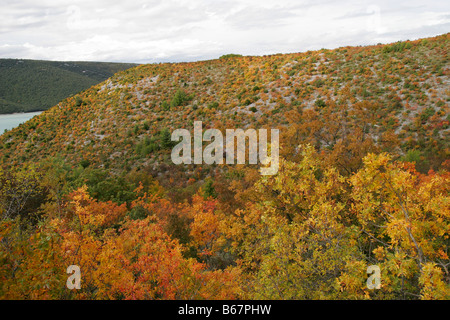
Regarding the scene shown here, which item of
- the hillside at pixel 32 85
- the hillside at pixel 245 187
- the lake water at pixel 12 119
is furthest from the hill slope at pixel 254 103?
the hillside at pixel 32 85

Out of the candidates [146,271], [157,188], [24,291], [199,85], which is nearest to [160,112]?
[199,85]

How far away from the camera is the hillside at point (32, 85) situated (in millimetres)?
95688

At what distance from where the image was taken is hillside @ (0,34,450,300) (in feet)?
25.7

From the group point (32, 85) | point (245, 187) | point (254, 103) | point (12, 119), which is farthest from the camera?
point (32, 85)

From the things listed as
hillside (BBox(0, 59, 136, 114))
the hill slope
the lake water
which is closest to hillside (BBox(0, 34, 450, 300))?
the hill slope

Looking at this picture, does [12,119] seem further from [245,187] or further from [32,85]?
[245,187]

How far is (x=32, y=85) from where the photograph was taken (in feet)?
350

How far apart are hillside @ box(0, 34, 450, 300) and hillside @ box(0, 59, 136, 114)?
40.7 m

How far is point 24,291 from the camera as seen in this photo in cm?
676

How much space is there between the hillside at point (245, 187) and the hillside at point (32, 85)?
134 feet

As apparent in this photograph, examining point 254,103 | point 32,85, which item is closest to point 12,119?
point 32,85

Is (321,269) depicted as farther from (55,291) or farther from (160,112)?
(160,112)

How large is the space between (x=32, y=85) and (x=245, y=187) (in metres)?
122
